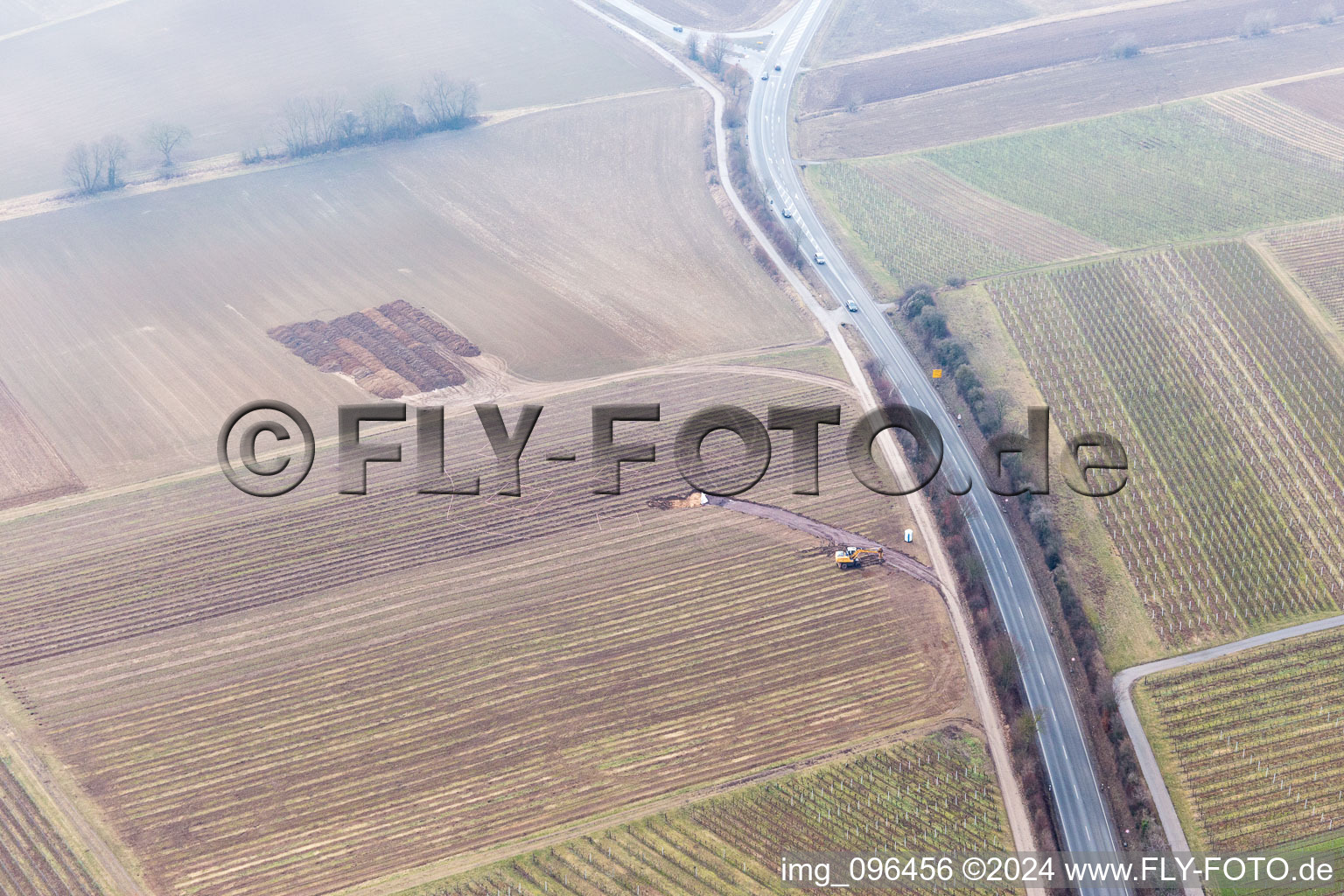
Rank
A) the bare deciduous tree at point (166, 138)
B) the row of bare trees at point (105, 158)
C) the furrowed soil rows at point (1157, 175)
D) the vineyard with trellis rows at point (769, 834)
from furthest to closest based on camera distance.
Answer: the bare deciduous tree at point (166, 138), the row of bare trees at point (105, 158), the furrowed soil rows at point (1157, 175), the vineyard with trellis rows at point (769, 834)

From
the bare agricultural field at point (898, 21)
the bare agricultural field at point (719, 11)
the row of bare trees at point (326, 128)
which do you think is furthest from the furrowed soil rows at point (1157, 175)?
the row of bare trees at point (326, 128)

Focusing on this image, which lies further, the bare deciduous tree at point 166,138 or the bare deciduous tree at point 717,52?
the bare deciduous tree at point 717,52

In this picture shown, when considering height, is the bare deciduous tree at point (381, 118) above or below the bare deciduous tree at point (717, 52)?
below

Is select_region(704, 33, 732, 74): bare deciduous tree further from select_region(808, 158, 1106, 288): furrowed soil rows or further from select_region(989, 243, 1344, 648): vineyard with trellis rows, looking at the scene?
select_region(989, 243, 1344, 648): vineyard with trellis rows

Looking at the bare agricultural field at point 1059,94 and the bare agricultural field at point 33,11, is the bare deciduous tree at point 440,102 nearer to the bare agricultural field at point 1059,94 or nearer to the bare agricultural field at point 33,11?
the bare agricultural field at point 1059,94

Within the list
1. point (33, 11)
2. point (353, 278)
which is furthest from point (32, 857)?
point (33, 11)

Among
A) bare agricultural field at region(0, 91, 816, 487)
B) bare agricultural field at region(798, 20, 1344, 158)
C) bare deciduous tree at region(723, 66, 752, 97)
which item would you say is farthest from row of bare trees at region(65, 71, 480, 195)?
bare agricultural field at region(798, 20, 1344, 158)

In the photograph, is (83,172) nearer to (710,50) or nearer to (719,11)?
(710,50)

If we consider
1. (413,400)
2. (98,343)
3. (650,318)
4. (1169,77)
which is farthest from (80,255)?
(1169,77)
